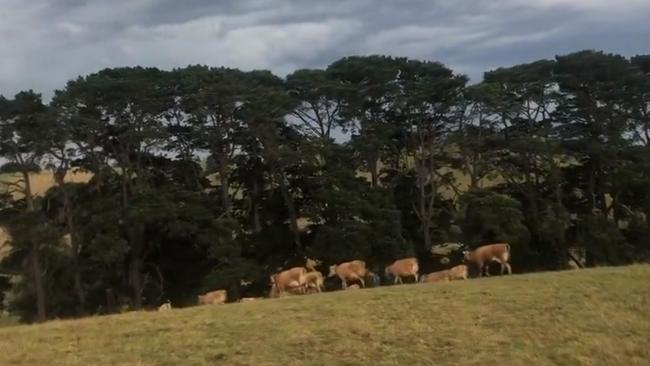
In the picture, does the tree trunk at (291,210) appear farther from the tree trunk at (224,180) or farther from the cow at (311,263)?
the tree trunk at (224,180)

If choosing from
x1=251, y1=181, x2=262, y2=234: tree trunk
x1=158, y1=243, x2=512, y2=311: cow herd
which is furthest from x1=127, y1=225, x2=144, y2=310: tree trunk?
x1=158, y1=243, x2=512, y2=311: cow herd

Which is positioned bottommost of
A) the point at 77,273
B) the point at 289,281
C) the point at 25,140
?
the point at 77,273

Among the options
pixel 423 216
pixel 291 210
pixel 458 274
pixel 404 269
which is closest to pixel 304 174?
pixel 291 210

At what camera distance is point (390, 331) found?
50.9 ft

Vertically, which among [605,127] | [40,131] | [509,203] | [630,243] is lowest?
[630,243]

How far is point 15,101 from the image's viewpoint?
40750 millimetres

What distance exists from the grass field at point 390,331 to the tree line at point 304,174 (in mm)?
20407

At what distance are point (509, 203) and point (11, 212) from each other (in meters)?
23.2

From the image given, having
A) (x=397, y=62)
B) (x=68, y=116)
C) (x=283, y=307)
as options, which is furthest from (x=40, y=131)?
(x=283, y=307)

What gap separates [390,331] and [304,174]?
27.3 m

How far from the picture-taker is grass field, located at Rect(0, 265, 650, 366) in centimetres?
1421

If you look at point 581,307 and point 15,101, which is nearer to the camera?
point 581,307

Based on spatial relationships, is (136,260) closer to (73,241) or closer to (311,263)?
(73,241)

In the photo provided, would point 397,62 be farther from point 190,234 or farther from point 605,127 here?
point 190,234
